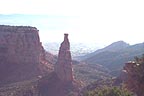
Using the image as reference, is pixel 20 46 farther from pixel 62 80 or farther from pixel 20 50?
pixel 62 80

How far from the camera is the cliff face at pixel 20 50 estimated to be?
4761 inches

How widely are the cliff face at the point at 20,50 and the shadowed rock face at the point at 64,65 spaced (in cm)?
1143

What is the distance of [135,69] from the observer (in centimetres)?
4788

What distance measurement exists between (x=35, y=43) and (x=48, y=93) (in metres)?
22.5

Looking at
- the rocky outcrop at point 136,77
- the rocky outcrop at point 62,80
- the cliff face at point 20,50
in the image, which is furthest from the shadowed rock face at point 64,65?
the rocky outcrop at point 136,77

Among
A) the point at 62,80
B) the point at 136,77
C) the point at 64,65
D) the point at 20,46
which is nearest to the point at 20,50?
the point at 20,46

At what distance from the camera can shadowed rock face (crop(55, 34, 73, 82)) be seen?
108562 millimetres

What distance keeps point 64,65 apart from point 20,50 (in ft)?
60.6

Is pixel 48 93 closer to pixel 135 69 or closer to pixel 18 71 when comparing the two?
pixel 18 71

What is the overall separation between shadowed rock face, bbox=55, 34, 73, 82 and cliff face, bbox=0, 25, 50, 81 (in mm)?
11431

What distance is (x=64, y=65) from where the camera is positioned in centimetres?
10906

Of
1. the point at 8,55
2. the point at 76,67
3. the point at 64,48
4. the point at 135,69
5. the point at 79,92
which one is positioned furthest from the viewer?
the point at 76,67

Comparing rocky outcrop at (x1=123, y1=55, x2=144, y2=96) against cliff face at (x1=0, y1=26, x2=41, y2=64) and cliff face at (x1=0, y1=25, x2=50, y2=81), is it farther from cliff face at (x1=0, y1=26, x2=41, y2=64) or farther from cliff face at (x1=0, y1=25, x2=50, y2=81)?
cliff face at (x1=0, y1=26, x2=41, y2=64)

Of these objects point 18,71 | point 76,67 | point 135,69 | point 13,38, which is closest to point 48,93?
point 18,71
